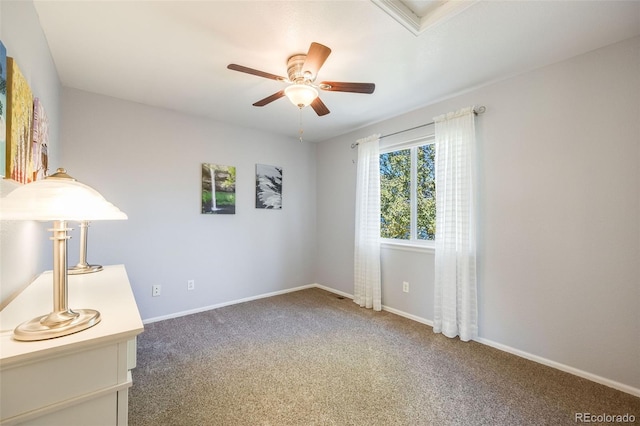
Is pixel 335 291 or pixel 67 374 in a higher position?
pixel 67 374

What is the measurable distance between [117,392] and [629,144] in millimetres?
3133

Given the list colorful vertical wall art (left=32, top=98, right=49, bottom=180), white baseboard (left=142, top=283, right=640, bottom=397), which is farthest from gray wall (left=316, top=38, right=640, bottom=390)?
colorful vertical wall art (left=32, top=98, right=49, bottom=180)

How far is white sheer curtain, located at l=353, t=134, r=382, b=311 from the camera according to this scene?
346 centimetres

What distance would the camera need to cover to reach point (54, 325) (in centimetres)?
90

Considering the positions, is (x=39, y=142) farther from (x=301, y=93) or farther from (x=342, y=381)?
(x=342, y=381)

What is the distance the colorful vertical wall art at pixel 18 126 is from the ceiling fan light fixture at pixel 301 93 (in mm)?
1374

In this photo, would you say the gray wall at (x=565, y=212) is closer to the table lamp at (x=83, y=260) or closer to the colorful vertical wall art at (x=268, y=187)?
the colorful vertical wall art at (x=268, y=187)

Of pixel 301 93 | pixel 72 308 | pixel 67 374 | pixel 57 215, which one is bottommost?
pixel 67 374

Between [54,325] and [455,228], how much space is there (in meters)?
2.83

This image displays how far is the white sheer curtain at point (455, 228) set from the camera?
259cm

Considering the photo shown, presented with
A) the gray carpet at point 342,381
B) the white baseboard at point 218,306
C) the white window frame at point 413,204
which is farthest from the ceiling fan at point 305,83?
the white baseboard at point 218,306

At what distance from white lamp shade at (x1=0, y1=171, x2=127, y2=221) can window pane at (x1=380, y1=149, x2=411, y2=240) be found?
2965 millimetres

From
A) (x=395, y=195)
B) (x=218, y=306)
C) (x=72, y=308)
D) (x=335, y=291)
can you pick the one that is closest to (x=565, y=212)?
(x=395, y=195)

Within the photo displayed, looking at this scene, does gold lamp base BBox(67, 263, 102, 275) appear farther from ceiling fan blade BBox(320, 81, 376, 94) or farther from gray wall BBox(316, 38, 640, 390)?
gray wall BBox(316, 38, 640, 390)
